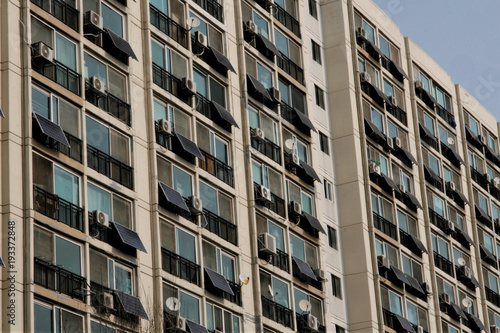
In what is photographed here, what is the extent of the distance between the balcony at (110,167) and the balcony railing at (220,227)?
4.49m

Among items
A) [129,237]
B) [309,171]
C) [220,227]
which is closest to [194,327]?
[129,237]

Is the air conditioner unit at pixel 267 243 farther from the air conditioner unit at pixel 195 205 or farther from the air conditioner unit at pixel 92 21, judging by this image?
the air conditioner unit at pixel 92 21

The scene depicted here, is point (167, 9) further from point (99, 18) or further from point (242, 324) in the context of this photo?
point (242, 324)

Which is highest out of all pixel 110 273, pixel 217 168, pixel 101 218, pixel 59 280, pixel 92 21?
pixel 92 21

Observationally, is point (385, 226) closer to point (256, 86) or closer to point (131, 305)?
point (256, 86)

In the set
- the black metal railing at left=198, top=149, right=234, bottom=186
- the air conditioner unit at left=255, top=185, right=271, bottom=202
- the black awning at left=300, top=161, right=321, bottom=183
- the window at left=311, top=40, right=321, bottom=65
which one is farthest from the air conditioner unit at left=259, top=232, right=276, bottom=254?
the window at left=311, top=40, right=321, bottom=65

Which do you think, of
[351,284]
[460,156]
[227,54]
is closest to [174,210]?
[227,54]

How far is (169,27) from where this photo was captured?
48.1 meters

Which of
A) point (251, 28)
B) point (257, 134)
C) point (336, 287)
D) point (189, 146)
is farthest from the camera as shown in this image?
point (336, 287)

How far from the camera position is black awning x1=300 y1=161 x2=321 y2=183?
53.8 meters

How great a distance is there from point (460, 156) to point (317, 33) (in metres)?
14.9

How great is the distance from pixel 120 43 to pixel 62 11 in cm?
276

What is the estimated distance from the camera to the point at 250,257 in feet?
159

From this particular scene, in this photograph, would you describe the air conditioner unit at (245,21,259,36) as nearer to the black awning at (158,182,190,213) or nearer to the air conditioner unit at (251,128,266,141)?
the air conditioner unit at (251,128,266,141)
